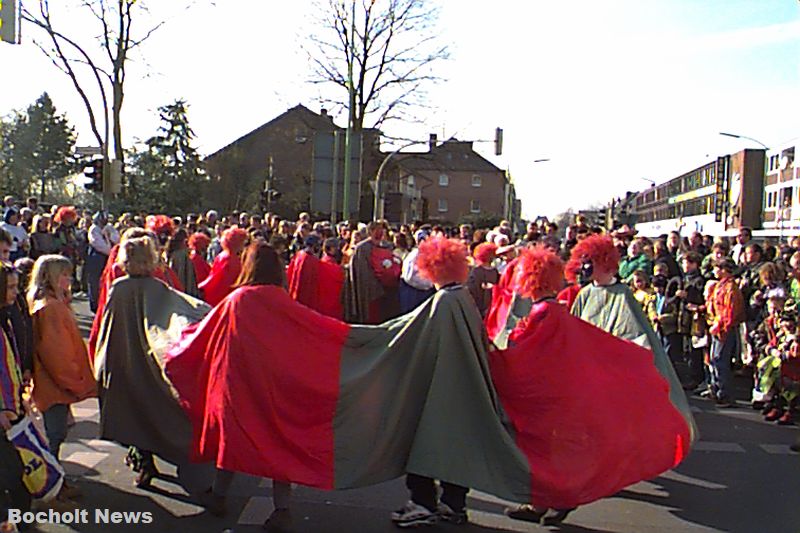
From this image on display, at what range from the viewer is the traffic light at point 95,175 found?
20844mm

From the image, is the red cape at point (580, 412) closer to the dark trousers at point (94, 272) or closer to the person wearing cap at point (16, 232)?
the person wearing cap at point (16, 232)

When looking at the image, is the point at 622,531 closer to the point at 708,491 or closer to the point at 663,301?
the point at 708,491

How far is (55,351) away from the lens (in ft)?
18.8

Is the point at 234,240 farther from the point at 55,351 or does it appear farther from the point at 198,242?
the point at 55,351

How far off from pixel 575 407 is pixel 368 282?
5876 mm

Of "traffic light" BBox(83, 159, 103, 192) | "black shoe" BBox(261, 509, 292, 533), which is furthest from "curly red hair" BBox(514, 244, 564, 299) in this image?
"traffic light" BBox(83, 159, 103, 192)

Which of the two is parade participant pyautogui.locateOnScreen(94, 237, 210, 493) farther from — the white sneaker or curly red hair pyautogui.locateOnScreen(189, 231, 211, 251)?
curly red hair pyautogui.locateOnScreen(189, 231, 211, 251)

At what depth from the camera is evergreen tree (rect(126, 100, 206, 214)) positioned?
46656mm

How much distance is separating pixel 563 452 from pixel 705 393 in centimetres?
594

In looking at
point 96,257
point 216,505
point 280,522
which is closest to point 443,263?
point 280,522

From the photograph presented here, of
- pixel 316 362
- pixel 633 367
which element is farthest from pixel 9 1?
pixel 633 367

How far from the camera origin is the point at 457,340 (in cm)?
539

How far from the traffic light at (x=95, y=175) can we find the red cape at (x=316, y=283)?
11737 mm

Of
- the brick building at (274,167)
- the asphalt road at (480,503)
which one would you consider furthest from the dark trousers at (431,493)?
the brick building at (274,167)
